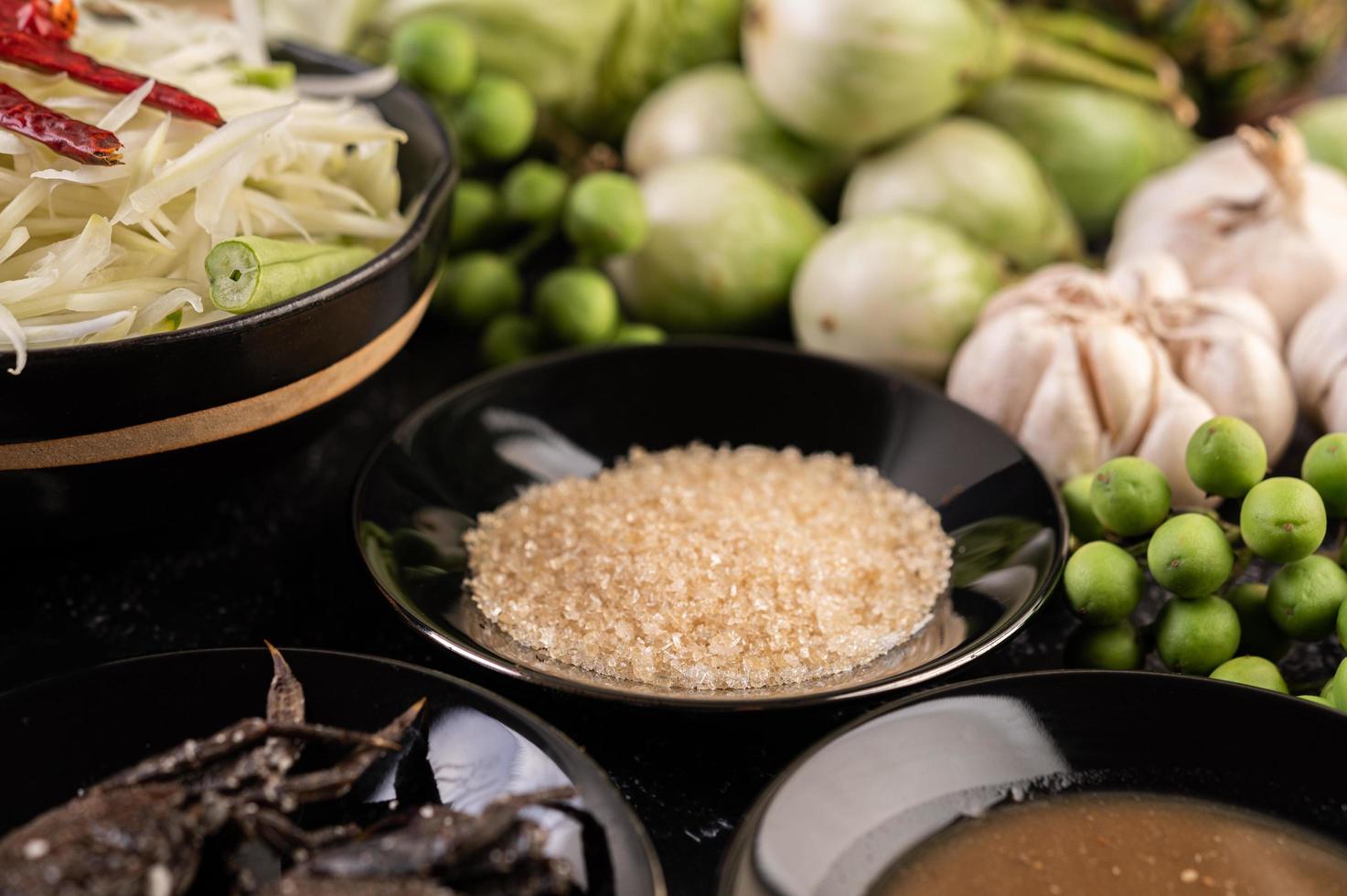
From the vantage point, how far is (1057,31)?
1586 millimetres

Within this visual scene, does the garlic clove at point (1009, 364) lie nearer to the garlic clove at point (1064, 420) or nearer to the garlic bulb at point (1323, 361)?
the garlic clove at point (1064, 420)

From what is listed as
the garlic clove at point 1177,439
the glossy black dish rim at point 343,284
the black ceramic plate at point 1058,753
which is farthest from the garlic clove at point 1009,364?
the glossy black dish rim at point 343,284

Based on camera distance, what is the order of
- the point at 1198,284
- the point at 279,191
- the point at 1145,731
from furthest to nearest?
1. the point at 1198,284
2. the point at 279,191
3. the point at 1145,731

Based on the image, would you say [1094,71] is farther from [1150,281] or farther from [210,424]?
[210,424]

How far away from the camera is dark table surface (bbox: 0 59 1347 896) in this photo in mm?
768

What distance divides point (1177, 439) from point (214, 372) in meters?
0.70

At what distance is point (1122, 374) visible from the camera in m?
1.00

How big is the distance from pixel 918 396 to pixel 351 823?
0.61 meters

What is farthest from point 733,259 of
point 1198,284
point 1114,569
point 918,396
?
point 1114,569

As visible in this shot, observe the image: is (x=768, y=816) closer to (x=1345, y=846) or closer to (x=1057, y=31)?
(x=1345, y=846)

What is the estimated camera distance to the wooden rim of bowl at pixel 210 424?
75 cm

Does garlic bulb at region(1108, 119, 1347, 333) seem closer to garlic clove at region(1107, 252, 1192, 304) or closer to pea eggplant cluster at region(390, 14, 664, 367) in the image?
garlic clove at region(1107, 252, 1192, 304)

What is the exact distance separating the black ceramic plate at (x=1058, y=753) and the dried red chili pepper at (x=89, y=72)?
640 mm

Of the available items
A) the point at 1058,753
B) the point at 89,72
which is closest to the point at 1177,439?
the point at 1058,753
